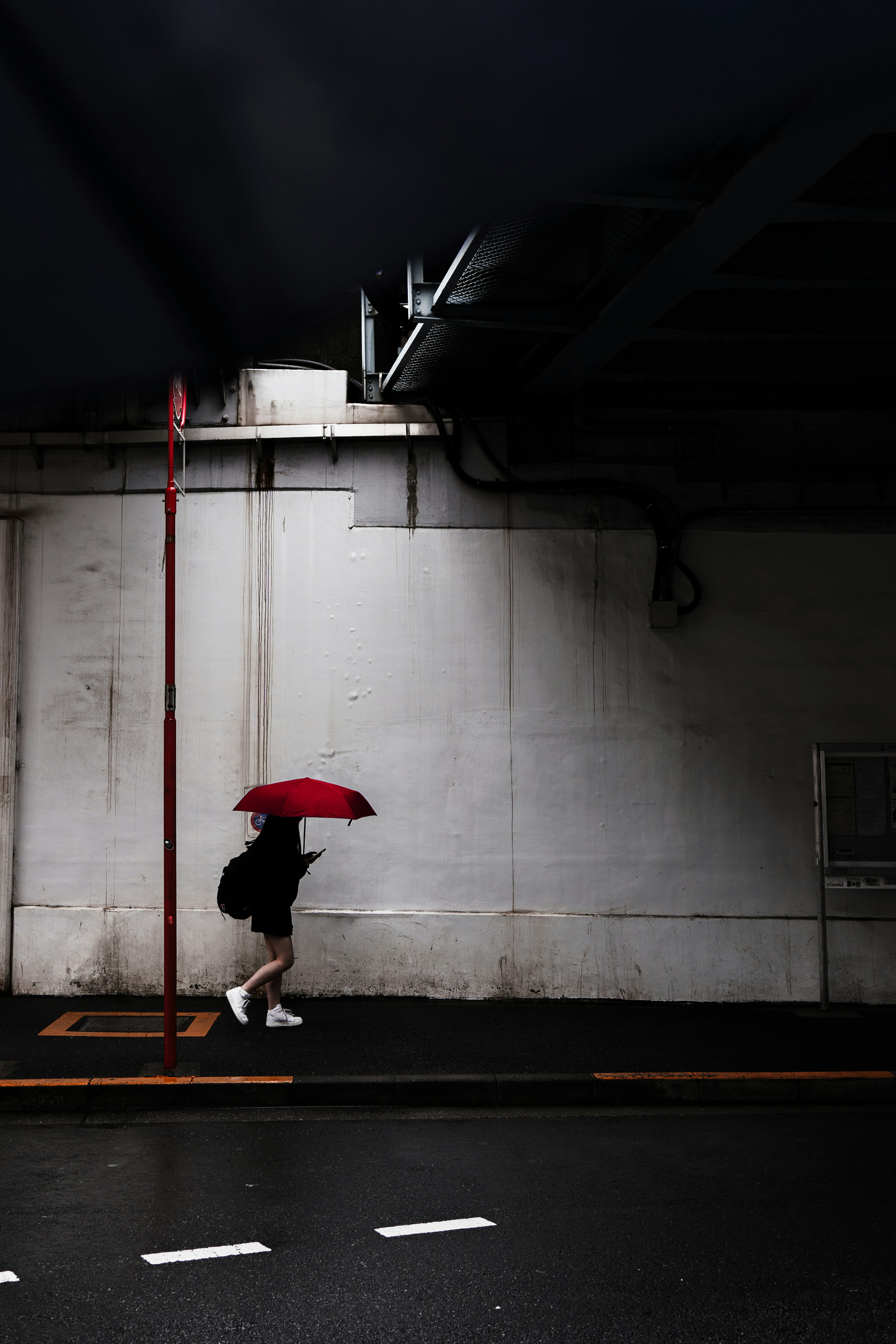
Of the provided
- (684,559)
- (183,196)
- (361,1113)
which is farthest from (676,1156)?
(183,196)

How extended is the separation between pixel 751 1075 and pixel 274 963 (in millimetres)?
3531

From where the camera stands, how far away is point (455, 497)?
967 centimetres

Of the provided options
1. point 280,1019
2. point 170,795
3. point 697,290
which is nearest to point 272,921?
point 280,1019

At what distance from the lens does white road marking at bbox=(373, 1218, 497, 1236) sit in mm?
4836

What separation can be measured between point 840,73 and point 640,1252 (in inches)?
202

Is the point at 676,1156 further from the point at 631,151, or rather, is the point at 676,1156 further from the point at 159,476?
the point at 159,476

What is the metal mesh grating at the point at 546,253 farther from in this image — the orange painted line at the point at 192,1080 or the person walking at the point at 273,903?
the orange painted line at the point at 192,1080

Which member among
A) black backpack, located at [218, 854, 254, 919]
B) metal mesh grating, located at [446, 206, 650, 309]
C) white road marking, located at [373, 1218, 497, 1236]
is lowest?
white road marking, located at [373, 1218, 497, 1236]

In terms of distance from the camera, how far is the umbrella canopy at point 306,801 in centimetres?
776

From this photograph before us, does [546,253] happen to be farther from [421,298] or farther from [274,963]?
[274,963]

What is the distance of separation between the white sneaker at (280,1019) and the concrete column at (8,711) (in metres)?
2.61

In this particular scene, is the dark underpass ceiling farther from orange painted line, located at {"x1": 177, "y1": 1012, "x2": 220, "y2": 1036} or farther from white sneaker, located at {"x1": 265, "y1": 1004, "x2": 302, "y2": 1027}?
orange painted line, located at {"x1": 177, "y1": 1012, "x2": 220, "y2": 1036}

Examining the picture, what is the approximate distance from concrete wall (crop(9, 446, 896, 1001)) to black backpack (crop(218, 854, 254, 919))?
1119 millimetres

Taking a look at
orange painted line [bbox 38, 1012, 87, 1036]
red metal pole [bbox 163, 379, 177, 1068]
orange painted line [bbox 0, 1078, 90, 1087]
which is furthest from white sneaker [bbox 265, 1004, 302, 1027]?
orange painted line [bbox 0, 1078, 90, 1087]
